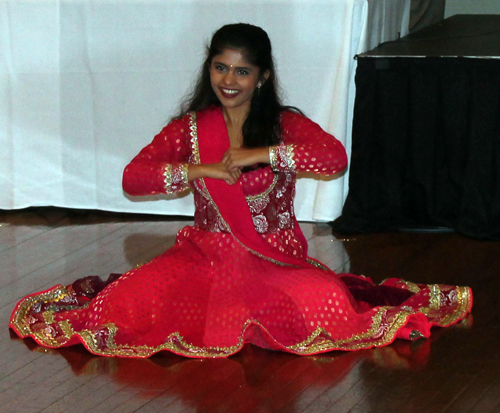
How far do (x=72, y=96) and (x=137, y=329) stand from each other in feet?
5.53

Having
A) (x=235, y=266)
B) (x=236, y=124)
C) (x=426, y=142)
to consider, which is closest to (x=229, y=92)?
(x=236, y=124)

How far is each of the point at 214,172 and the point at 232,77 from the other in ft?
0.96

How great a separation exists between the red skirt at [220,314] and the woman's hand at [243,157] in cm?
27

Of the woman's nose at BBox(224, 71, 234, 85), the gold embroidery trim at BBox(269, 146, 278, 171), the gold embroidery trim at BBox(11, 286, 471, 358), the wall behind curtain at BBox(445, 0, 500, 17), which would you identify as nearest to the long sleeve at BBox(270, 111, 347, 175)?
the gold embroidery trim at BBox(269, 146, 278, 171)

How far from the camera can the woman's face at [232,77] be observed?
245 centimetres

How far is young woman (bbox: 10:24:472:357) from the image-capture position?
7.93 feet

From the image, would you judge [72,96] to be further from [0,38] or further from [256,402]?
[256,402]

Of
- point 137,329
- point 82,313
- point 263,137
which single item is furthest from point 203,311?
point 263,137

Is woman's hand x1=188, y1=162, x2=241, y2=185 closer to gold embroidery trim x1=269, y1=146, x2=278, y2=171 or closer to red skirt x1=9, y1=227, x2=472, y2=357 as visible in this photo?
gold embroidery trim x1=269, y1=146, x2=278, y2=171

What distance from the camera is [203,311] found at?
2506mm

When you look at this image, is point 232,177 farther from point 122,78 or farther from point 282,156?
point 122,78

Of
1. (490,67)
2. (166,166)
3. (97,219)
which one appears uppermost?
(490,67)

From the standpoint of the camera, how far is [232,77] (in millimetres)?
2449

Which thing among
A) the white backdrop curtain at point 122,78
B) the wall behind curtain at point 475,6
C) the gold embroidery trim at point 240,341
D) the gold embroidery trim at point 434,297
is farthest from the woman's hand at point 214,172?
the wall behind curtain at point 475,6
